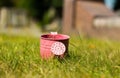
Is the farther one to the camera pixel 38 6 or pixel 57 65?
pixel 38 6

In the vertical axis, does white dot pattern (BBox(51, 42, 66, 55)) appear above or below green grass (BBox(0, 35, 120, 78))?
above

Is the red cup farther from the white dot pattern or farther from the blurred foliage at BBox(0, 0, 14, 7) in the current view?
the blurred foliage at BBox(0, 0, 14, 7)

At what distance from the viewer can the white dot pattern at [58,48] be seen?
165 inches

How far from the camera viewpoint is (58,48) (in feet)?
13.7

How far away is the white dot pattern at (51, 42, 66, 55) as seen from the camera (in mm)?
4193

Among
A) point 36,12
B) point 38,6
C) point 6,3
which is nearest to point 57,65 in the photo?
point 38,6

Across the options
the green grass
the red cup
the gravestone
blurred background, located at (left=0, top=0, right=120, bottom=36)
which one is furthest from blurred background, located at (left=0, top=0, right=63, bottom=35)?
the red cup

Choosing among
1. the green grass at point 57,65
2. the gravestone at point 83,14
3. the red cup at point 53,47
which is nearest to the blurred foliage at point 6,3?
the gravestone at point 83,14

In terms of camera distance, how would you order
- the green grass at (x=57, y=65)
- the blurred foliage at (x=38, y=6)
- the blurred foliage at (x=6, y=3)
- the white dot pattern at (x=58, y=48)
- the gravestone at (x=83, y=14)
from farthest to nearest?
the blurred foliage at (x=6, y=3), the blurred foliage at (x=38, y=6), the gravestone at (x=83, y=14), the white dot pattern at (x=58, y=48), the green grass at (x=57, y=65)

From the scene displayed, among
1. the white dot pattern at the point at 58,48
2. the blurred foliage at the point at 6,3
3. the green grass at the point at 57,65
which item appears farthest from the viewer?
the blurred foliage at the point at 6,3

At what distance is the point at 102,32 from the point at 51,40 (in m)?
15.6

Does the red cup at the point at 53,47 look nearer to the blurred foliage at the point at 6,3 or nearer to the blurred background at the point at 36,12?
the blurred background at the point at 36,12

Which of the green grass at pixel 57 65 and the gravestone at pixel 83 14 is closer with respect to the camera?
the green grass at pixel 57 65

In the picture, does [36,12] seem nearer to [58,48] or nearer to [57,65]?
[58,48]
